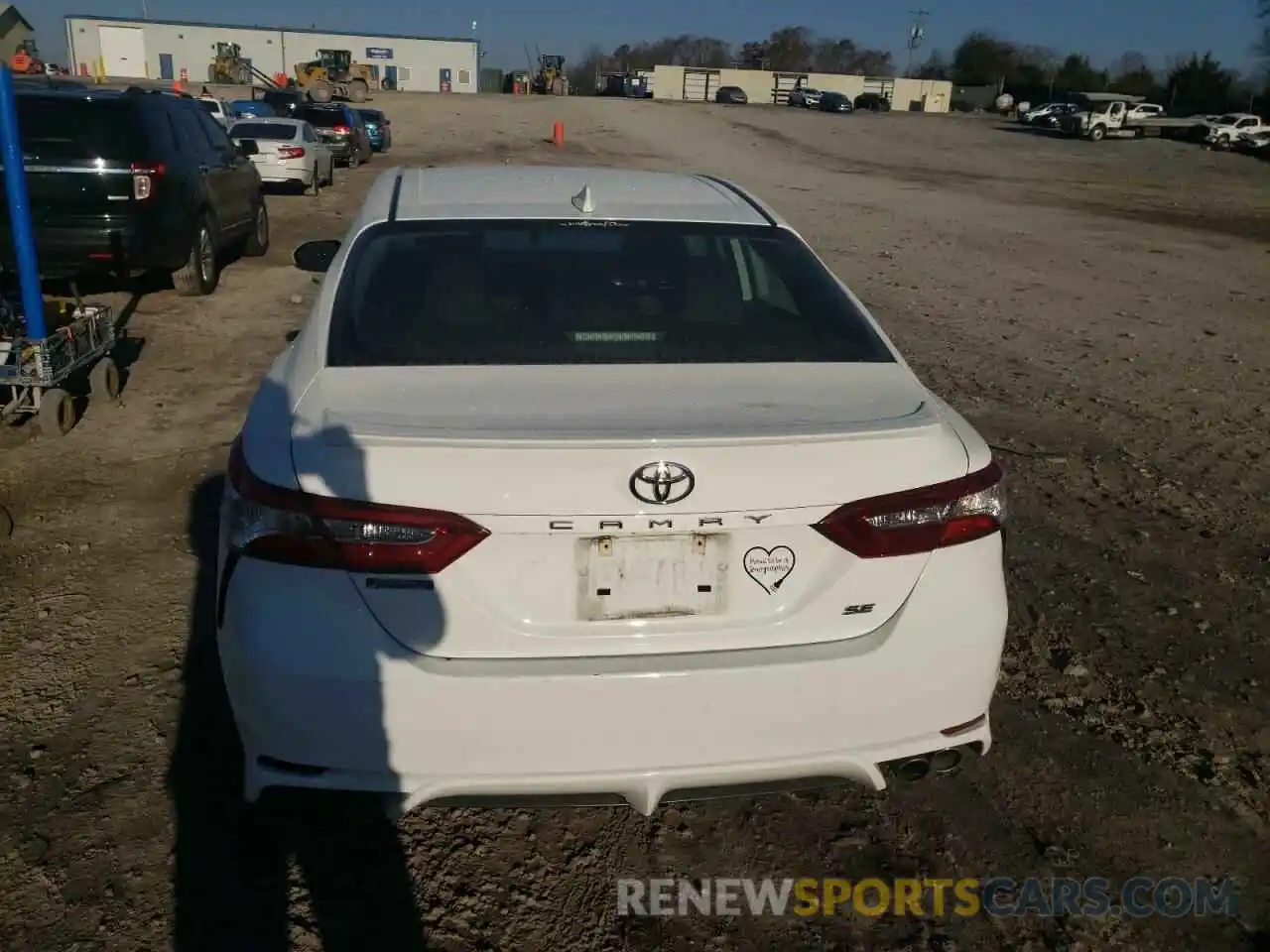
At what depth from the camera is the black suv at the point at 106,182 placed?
8.42 meters

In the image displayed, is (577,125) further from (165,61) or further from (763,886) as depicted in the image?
(165,61)

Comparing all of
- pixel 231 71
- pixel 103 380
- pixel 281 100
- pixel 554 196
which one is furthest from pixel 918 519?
pixel 231 71

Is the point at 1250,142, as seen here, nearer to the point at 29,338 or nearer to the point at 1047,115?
the point at 1047,115

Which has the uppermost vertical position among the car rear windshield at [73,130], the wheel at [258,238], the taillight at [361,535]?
the car rear windshield at [73,130]

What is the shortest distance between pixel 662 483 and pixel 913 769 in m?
1.00

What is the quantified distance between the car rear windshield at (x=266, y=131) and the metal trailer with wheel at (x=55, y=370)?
47.9 ft

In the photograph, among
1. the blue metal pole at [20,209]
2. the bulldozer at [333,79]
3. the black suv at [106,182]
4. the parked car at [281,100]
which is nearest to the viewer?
the blue metal pole at [20,209]

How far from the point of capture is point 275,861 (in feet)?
8.95

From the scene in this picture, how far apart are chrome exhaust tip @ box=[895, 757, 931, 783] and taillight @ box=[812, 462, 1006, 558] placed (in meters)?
0.54

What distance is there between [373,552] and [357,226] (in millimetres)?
1520

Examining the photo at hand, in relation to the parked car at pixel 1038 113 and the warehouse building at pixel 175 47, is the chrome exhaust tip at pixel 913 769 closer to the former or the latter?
the parked car at pixel 1038 113

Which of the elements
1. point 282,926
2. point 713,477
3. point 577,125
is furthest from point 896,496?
point 577,125

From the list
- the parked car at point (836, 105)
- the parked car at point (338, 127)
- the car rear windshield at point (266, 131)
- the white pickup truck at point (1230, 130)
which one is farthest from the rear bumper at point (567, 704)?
the parked car at point (836, 105)

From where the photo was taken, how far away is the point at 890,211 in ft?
66.3
